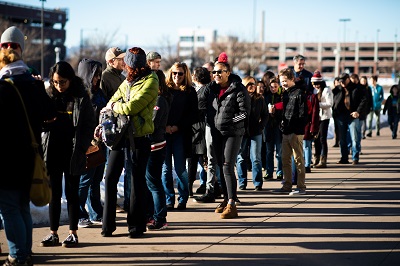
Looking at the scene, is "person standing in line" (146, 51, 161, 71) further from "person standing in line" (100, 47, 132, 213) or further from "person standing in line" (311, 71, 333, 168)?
"person standing in line" (311, 71, 333, 168)

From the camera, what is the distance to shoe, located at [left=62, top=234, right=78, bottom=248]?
7.69m

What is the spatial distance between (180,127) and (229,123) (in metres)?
0.93

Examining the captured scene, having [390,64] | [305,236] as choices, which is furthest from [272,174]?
[390,64]

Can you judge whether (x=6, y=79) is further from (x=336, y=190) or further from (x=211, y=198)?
(x=336, y=190)

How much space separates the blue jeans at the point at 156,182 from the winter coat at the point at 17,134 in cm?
214

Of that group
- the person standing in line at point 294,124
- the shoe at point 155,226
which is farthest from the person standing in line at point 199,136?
the shoe at point 155,226

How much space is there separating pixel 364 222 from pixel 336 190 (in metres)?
2.85

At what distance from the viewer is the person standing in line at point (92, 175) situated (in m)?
8.84

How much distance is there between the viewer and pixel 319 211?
10.1 meters

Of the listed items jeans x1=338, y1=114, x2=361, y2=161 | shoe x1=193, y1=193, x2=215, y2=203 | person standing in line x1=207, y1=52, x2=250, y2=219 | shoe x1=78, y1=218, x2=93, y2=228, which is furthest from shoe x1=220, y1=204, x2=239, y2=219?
jeans x1=338, y1=114, x2=361, y2=161

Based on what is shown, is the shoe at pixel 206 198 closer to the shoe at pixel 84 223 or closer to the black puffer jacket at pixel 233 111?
the black puffer jacket at pixel 233 111

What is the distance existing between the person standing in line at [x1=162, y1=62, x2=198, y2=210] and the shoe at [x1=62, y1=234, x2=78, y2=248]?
2524 millimetres

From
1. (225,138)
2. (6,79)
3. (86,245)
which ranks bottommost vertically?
(86,245)

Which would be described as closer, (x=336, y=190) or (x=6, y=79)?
(x=6, y=79)
